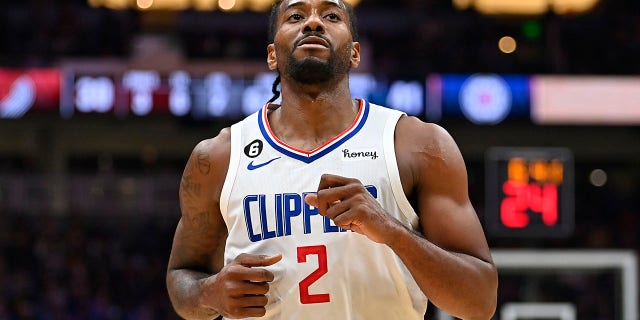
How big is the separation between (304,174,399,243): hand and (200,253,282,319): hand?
0.84ft

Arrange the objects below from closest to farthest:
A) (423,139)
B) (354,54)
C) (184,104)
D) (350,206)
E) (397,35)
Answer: (350,206)
(423,139)
(354,54)
(184,104)
(397,35)

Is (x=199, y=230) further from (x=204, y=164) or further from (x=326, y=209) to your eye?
(x=326, y=209)

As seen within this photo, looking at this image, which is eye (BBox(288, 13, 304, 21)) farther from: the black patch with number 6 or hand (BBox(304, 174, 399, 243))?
hand (BBox(304, 174, 399, 243))

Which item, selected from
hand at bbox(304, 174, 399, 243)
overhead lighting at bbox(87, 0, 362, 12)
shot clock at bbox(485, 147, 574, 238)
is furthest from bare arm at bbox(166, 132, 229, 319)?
overhead lighting at bbox(87, 0, 362, 12)

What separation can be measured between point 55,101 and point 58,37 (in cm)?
185

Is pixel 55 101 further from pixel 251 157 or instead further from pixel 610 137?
pixel 251 157

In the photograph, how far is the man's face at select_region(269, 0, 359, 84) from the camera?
318 cm

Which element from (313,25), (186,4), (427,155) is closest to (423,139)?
(427,155)

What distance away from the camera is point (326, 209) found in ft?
8.95

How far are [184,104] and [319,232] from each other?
38.6ft

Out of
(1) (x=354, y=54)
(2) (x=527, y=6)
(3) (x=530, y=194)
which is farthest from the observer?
(2) (x=527, y=6)

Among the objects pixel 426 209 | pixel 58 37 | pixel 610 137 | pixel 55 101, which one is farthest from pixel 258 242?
pixel 610 137

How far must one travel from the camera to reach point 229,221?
3191 millimetres

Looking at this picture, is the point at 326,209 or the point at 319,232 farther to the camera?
the point at 319,232
